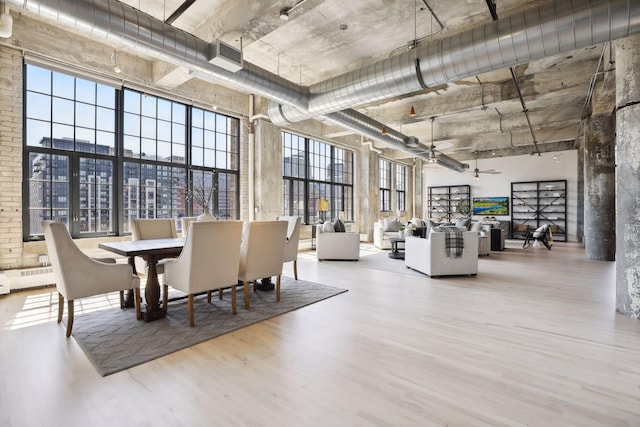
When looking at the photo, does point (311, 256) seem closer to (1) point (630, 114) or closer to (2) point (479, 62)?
(2) point (479, 62)

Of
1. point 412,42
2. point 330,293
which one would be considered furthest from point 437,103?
point 330,293

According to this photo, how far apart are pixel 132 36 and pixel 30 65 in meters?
2.82

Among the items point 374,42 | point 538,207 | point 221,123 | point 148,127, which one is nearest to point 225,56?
point 374,42

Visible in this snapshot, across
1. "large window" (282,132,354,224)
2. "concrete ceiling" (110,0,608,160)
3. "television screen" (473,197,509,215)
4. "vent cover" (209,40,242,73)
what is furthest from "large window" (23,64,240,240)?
"television screen" (473,197,509,215)

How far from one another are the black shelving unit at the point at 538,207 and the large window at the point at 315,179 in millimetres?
7015

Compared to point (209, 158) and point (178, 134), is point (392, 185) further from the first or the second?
point (178, 134)

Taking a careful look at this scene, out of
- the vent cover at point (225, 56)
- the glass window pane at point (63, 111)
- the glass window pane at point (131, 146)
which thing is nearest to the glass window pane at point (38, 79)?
the glass window pane at point (63, 111)

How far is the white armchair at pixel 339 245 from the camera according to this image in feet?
23.0

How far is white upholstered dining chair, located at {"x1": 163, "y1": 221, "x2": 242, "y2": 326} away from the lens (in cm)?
311

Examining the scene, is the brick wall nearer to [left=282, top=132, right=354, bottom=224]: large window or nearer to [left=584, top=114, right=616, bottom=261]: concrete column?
[left=282, top=132, right=354, bottom=224]: large window

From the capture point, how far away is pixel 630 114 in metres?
3.38

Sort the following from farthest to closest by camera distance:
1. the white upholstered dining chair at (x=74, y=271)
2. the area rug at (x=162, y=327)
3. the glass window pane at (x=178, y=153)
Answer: the glass window pane at (x=178, y=153)
the white upholstered dining chair at (x=74, y=271)
the area rug at (x=162, y=327)

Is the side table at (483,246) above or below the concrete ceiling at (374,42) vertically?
below

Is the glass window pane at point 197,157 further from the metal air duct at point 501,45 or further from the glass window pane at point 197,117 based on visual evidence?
the metal air duct at point 501,45
